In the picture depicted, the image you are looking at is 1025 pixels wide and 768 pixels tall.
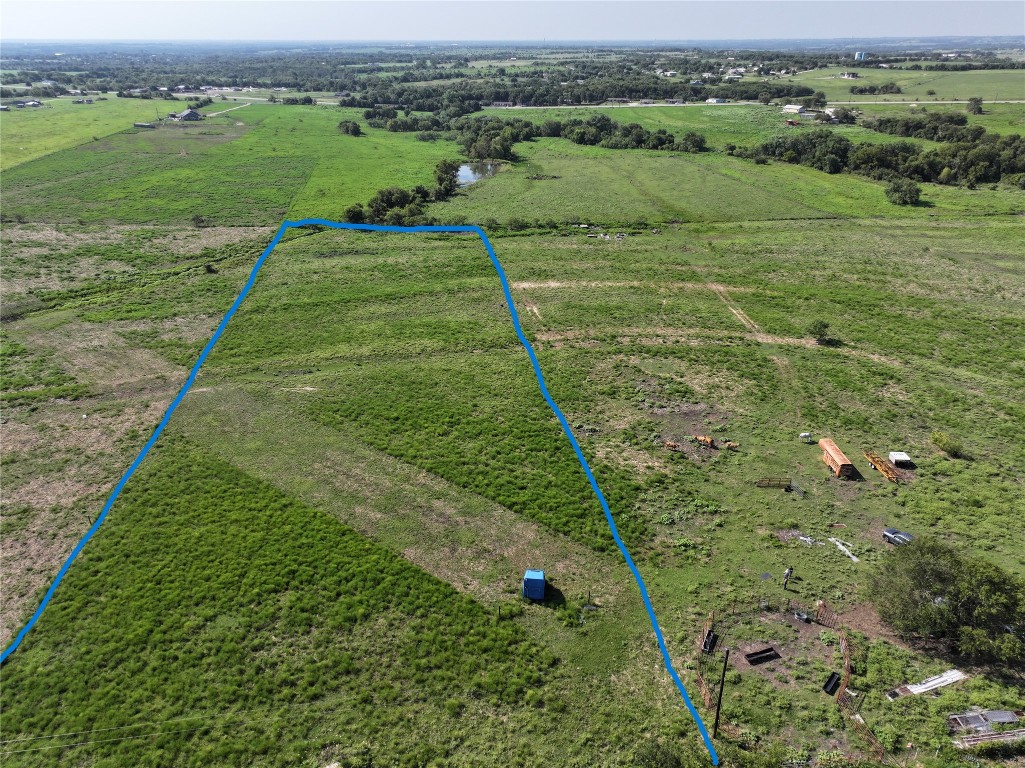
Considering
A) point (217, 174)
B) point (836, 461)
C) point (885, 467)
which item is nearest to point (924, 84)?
point (217, 174)

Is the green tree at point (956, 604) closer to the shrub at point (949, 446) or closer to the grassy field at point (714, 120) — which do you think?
the shrub at point (949, 446)

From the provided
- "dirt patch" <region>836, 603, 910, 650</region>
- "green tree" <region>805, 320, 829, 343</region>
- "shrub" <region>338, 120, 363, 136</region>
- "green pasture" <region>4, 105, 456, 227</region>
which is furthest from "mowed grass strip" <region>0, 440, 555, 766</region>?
"shrub" <region>338, 120, 363, 136</region>

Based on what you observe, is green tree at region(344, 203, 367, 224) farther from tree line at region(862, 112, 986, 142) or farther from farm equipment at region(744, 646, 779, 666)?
tree line at region(862, 112, 986, 142)

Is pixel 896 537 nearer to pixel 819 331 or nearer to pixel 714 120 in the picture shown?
pixel 819 331

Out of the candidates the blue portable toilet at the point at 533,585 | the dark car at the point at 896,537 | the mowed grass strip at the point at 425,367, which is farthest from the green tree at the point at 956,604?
the blue portable toilet at the point at 533,585

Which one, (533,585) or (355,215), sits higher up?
(355,215)

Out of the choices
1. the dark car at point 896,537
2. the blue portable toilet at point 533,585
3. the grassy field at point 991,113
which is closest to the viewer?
the blue portable toilet at point 533,585
